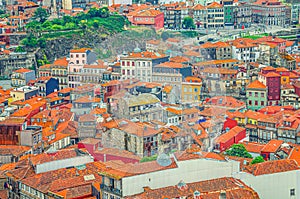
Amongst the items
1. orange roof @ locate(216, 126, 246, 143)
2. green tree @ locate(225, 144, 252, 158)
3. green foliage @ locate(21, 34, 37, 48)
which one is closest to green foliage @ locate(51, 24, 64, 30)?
green foliage @ locate(21, 34, 37, 48)

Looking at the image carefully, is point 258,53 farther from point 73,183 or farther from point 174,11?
point 73,183

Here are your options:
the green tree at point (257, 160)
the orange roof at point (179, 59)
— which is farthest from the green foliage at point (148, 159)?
the green tree at point (257, 160)

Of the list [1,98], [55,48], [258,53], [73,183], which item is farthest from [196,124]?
[55,48]

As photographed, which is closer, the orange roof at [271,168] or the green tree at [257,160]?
the orange roof at [271,168]

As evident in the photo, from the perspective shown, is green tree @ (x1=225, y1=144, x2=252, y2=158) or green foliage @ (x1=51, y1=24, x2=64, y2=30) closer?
green tree @ (x1=225, y1=144, x2=252, y2=158)

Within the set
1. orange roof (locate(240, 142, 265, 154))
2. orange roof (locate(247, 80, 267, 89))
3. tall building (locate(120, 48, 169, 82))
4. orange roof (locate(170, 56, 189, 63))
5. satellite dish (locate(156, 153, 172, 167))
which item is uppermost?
orange roof (locate(170, 56, 189, 63))

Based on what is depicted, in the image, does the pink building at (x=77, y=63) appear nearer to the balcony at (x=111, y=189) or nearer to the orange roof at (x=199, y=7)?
the balcony at (x=111, y=189)

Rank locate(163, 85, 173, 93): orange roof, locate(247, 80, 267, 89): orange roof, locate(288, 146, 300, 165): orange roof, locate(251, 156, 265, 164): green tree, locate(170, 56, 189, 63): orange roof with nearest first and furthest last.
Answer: locate(163, 85, 173, 93): orange roof < locate(170, 56, 189, 63): orange roof < locate(251, 156, 265, 164): green tree < locate(288, 146, 300, 165): orange roof < locate(247, 80, 267, 89): orange roof

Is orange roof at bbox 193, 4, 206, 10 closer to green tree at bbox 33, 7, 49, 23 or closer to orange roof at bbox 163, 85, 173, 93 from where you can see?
green tree at bbox 33, 7, 49, 23
